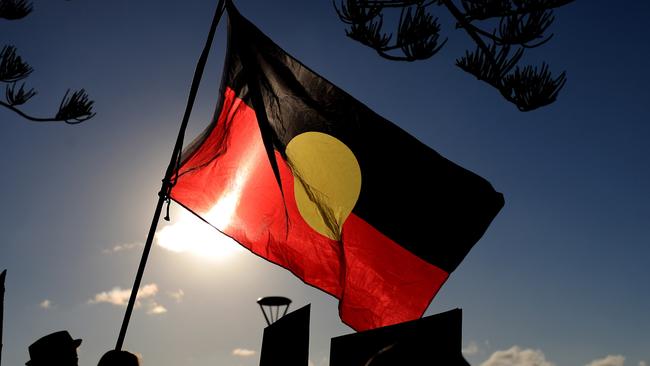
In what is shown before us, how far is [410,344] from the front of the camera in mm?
1595

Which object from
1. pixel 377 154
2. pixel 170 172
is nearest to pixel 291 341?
pixel 170 172

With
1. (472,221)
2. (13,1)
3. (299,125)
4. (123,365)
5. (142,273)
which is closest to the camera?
(123,365)

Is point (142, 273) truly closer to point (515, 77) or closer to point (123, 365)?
point (123, 365)

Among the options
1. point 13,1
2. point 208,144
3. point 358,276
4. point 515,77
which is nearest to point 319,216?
point 358,276

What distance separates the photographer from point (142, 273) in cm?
487

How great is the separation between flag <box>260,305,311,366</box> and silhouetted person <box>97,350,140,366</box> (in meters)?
0.98

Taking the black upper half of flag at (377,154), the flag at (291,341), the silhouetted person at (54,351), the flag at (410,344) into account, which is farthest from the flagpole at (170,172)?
the flag at (410,344)

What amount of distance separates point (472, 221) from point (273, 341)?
3.21m

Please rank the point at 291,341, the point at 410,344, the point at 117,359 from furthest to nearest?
the point at 117,359 < the point at 291,341 < the point at 410,344

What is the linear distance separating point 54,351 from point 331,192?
319cm

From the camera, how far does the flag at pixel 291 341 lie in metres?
3.25

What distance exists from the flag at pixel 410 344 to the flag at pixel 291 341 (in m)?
0.52

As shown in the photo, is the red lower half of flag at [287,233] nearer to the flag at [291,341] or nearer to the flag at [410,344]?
the flag at [291,341]

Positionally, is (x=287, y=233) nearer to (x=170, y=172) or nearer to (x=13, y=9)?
(x=170, y=172)
